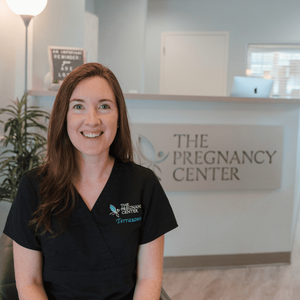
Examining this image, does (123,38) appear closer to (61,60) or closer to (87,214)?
(61,60)

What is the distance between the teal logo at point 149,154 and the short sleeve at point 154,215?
4.69ft

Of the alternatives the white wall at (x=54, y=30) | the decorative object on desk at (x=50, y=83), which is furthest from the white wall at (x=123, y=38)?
the decorative object on desk at (x=50, y=83)

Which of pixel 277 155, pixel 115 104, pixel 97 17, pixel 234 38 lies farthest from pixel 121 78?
pixel 115 104

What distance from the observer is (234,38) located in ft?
20.4

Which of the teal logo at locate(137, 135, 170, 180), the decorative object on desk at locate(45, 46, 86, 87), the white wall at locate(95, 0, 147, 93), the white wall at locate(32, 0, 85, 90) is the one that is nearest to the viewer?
the teal logo at locate(137, 135, 170, 180)

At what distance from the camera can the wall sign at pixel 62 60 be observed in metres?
2.70

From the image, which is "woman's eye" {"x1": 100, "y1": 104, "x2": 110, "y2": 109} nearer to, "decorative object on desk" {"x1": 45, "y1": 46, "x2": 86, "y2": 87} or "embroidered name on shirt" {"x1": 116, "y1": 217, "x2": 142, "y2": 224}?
"embroidered name on shirt" {"x1": 116, "y1": 217, "x2": 142, "y2": 224}

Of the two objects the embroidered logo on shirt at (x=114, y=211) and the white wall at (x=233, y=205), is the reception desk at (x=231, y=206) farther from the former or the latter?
the embroidered logo on shirt at (x=114, y=211)

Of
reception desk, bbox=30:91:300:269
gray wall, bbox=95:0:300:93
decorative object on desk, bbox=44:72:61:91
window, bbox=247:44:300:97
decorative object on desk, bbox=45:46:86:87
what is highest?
gray wall, bbox=95:0:300:93

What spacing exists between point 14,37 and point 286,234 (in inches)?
102

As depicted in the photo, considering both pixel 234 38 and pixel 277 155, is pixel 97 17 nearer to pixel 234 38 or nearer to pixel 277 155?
pixel 234 38

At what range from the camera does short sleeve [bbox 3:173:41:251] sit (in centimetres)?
102

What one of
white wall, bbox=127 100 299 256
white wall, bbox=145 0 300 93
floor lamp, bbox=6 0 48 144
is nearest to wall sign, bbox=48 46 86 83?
floor lamp, bbox=6 0 48 144

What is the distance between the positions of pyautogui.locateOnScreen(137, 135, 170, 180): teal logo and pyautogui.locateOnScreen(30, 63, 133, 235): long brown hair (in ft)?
4.66
